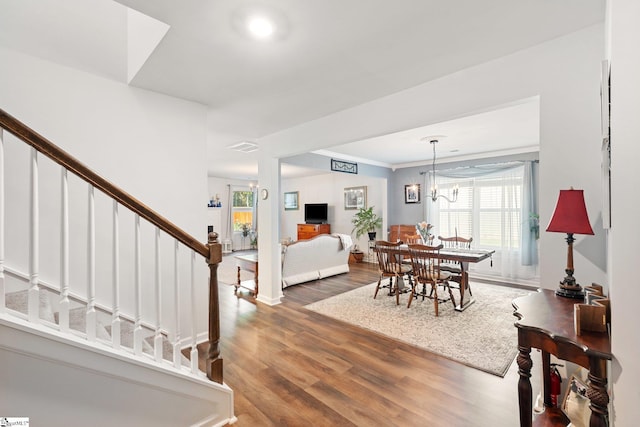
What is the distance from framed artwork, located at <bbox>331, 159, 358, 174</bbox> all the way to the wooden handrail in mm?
4306

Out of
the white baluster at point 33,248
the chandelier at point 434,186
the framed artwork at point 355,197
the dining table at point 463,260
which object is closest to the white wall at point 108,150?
the white baluster at point 33,248

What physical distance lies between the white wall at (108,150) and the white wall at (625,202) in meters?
3.07

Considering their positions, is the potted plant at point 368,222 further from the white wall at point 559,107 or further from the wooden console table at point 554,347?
the wooden console table at point 554,347

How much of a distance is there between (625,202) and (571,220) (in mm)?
631

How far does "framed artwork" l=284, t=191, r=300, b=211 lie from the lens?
9648 mm

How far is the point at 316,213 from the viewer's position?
8.61 m

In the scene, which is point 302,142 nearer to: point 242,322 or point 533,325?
point 242,322

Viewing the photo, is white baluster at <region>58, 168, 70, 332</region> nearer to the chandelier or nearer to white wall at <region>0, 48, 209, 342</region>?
white wall at <region>0, 48, 209, 342</region>

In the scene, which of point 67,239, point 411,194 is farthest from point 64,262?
point 411,194

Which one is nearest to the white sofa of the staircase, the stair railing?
the staircase

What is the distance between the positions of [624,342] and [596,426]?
369 millimetres

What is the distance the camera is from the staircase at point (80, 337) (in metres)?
1.20

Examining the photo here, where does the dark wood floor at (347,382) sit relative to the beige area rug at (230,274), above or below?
below

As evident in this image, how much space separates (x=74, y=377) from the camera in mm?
1312
